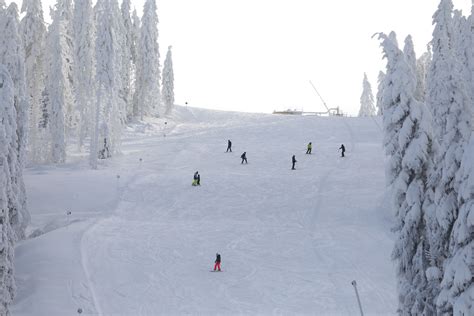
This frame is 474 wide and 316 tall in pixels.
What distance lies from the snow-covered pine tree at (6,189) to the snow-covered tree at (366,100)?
79.0 meters

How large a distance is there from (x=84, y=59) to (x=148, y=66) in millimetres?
21952

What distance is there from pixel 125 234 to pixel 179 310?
33.3 feet

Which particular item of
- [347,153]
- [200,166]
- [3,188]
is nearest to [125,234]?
[3,188]

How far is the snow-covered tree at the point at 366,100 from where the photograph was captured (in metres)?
97.8

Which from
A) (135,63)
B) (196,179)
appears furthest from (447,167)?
(135,63)

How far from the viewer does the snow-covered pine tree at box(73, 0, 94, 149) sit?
176ft

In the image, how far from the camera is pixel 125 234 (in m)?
34.3

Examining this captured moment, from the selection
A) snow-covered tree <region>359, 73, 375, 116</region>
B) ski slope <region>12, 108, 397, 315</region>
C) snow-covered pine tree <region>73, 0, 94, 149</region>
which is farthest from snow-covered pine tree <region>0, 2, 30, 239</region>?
snow-covered tree <region>359, 73, 375, 116</region>

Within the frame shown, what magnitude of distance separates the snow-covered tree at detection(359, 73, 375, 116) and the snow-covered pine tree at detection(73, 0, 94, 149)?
2135 inches

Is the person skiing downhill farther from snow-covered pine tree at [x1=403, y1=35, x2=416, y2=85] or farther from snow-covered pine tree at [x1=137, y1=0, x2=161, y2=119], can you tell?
snow-covered pine tree at [x1=137, y1=0, x2=161, y2=119]

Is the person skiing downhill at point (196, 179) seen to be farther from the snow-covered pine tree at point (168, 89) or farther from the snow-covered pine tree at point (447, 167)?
the snow-covered pine tree at point (168, 89)

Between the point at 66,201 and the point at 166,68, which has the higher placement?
the point at 166,68

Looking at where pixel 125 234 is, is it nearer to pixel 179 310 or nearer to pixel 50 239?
pixel 50 239

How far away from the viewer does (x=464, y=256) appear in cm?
1296
